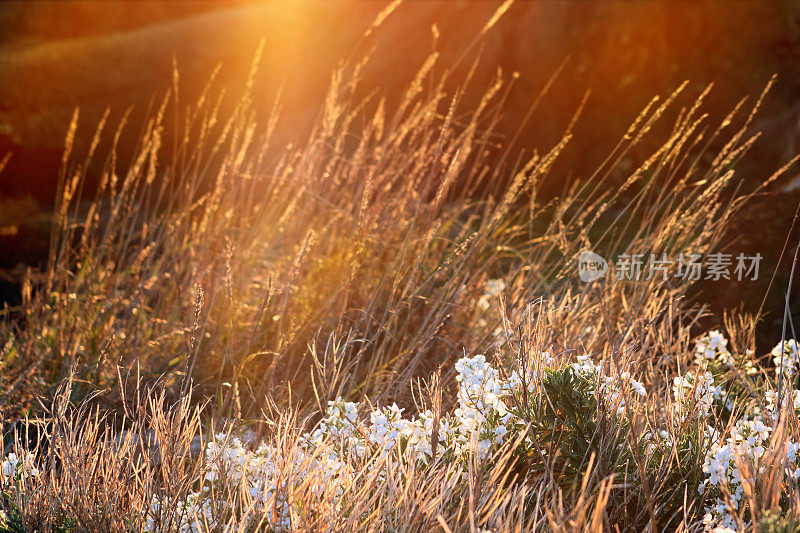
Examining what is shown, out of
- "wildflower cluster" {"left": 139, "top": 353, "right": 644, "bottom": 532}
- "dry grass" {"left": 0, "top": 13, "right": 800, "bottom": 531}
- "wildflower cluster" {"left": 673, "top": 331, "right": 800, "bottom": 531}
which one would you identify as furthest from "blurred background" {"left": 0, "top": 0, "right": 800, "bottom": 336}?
"wildflower cluster" {"left": 139, "top": 353, "right": 644, "bottom": 532}

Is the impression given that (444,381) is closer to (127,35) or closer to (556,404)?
(556,404)

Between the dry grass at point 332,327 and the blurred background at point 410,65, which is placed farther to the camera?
the blurred background at point 410,65

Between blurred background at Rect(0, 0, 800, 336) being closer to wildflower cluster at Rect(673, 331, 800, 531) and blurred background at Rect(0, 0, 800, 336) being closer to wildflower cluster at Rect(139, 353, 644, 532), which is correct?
wildflower cluster at Rect(673, 331, 800, 531)

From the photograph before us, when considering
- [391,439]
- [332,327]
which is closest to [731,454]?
[391,439]

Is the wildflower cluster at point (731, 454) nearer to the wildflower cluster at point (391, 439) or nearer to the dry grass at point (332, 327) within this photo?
the dry grass at point (332, 327)

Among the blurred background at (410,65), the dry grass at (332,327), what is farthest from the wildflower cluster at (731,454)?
the blurred background at (410,65)

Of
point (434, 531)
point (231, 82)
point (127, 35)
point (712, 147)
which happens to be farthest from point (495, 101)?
point (434, 531)

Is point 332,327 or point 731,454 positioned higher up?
point 731,454

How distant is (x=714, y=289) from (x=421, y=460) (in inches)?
73.8

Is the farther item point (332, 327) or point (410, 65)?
point (410, 65)

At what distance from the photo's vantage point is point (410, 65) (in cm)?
426

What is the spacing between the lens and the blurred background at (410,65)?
3240 mm

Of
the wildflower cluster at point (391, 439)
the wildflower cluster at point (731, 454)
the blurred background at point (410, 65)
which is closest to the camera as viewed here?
the wildflower cluster at point (731, 454)

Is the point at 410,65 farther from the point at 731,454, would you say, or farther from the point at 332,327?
the point at 731,454
